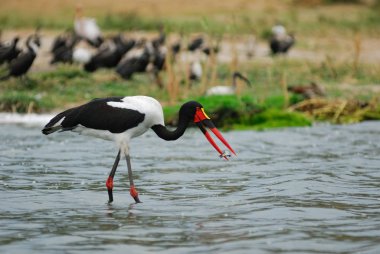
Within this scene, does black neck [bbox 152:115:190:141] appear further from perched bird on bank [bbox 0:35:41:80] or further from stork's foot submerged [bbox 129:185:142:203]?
Answer: perched bird on bank [bbox 0:35:41:80]

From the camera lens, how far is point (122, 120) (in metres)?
8.83

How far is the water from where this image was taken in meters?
7.21

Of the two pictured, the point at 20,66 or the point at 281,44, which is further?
the point at 281,44

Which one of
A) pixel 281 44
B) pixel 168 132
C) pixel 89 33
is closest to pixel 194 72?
pixel 281 44

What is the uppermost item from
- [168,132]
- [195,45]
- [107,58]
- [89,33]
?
[89,33]

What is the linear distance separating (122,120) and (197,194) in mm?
1244

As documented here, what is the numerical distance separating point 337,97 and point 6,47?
22.6ft

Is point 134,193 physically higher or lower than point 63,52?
lower

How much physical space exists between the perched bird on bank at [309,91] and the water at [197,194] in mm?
1988

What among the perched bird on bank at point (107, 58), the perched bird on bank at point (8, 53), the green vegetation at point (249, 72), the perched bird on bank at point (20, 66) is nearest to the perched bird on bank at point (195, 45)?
the green vegetation at point (249, 72)

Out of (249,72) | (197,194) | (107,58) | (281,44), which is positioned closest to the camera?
(197,194)

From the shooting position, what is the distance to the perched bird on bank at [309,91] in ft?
54.9

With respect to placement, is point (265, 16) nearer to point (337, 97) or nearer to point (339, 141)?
point (337, 97)

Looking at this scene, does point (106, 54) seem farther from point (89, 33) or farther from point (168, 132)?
point (168, 132)
